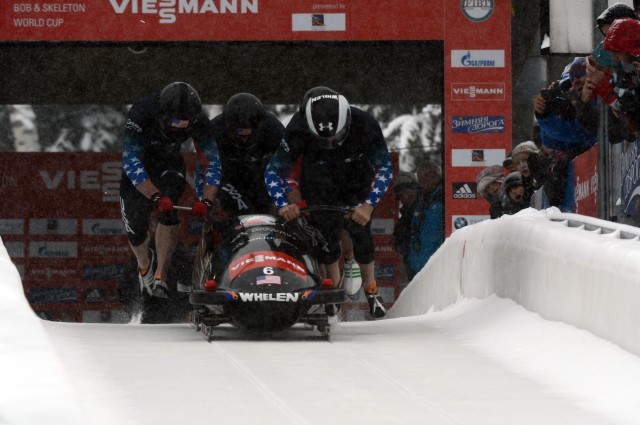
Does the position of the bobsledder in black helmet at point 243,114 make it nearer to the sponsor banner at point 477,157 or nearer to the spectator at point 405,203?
the spectator at point 405,203

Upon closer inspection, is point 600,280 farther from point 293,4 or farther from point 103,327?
point 293,4

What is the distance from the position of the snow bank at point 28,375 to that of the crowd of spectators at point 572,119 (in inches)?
132

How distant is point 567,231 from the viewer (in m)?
7.27

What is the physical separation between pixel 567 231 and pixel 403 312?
454cm

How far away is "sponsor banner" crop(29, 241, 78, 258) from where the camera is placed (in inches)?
563

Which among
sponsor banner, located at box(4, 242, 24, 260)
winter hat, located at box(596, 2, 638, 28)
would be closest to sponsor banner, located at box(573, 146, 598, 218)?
winter hat, located at box(596, 2, 638, 28)

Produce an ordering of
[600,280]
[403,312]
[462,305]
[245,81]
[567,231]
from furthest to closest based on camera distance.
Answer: [245,81] < [403,312] < [462,305] < [567,231] < [600,280]

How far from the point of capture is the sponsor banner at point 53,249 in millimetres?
14312

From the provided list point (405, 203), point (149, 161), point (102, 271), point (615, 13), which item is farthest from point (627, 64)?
point (102, 271)

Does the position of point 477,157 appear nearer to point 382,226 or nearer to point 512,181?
point 382,226

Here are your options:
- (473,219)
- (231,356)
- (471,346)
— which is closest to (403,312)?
(473,219)

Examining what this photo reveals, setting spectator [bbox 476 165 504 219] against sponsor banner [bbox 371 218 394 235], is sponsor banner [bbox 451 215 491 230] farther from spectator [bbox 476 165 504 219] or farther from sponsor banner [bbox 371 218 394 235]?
sponsor banner [bbox 371 218 394 235]

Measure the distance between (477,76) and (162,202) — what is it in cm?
470

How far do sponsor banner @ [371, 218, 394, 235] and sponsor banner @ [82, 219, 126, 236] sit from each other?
2.62 meters
